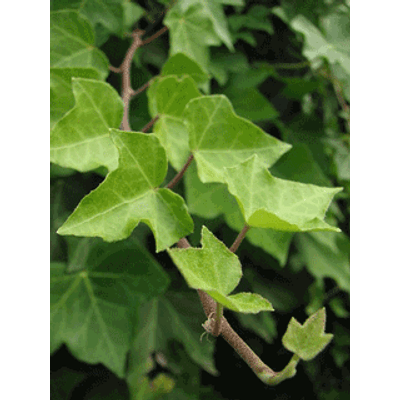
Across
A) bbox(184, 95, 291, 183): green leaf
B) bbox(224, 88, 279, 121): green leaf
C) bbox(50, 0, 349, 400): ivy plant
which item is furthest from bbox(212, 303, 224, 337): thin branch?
bbox(224, 88, 279, 121): green leaf

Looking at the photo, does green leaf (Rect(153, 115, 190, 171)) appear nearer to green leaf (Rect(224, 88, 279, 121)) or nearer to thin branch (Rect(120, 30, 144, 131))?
thin branch (Rect(120, 30, 144, 131))

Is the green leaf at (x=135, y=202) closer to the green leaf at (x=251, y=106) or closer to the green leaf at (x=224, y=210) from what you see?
the green leaf at (x=224, y=210)

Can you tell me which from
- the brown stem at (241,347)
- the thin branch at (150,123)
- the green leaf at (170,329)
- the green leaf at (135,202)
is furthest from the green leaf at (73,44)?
the green leaf at (170,329)

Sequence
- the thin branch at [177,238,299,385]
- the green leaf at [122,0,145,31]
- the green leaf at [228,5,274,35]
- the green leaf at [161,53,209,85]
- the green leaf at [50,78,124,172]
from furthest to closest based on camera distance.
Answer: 1. the green leaf at [228,5,274,35]
2. the green leaf at [122,0,145,31]
3. the green leaf at [161,53,209,85]
4. the green leaf at [50,78,124,172]
5. the thin branch at [177,238,299,385]

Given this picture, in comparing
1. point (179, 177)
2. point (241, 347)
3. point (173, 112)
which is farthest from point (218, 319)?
point (173, 112)

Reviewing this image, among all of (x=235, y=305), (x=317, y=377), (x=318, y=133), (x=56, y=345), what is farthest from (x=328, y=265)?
(x=235, y=305)

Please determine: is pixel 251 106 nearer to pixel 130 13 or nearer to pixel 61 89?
pixel 130 13

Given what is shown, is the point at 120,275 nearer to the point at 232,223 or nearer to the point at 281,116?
the point at 232,223

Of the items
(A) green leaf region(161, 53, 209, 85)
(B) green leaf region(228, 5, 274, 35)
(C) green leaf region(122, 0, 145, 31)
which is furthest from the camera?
(B) green leaf region(228, 5, 274, 35)
